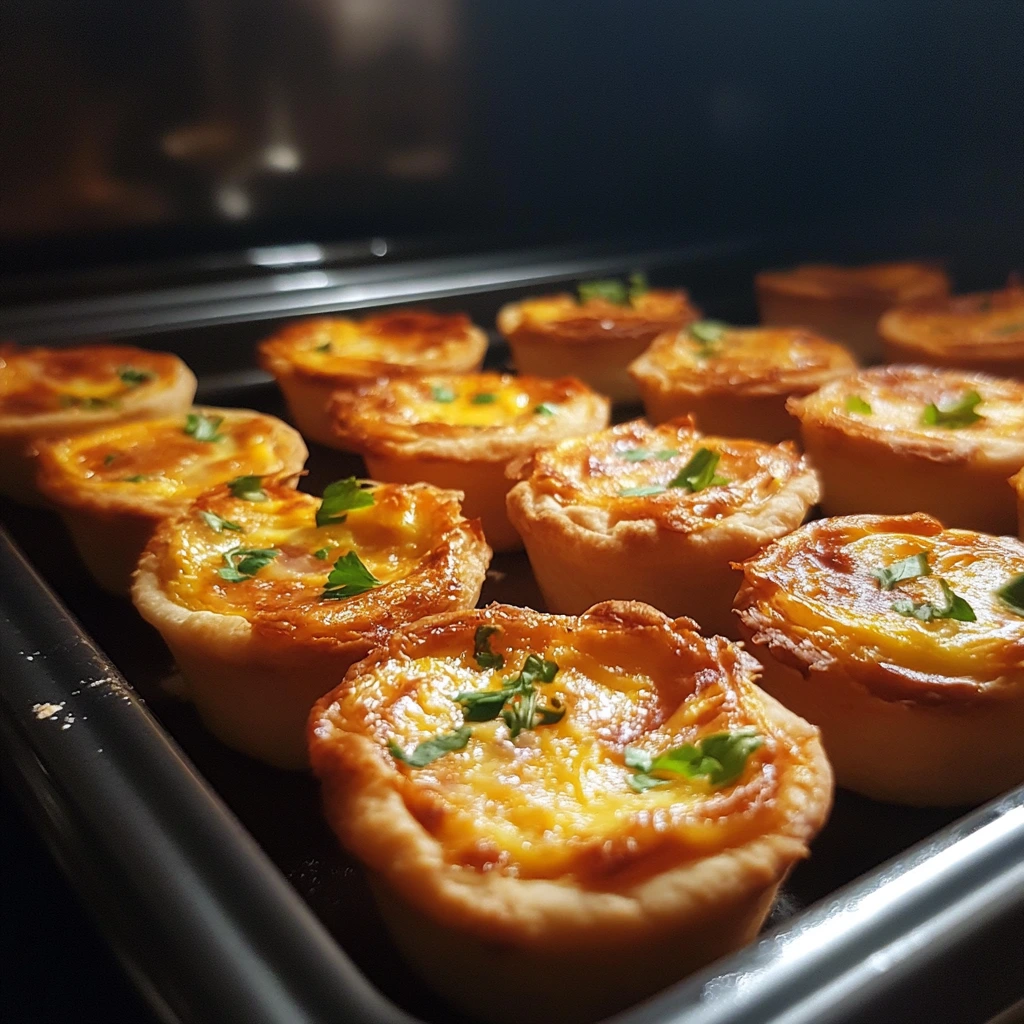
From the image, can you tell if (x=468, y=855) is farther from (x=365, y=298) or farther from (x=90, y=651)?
(x=365, y=298)

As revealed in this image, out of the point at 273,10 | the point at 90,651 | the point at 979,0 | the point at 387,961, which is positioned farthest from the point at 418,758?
the point at 979,0

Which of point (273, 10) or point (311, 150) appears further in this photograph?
point (311, 150)

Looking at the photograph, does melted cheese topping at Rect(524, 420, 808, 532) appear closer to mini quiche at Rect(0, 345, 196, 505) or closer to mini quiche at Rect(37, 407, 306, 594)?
mini quiche at Rect(37, 407, 306, 594)

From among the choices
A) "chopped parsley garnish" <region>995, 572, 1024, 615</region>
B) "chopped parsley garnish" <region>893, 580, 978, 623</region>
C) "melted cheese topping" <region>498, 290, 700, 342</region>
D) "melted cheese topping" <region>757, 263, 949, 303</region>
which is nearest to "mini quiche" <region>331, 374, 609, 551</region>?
"melted cheese topping" <region>498, 290, 700, 342</region>

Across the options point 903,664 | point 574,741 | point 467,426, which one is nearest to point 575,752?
point 574,741

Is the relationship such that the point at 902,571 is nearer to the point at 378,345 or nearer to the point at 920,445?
the point at 920,445
